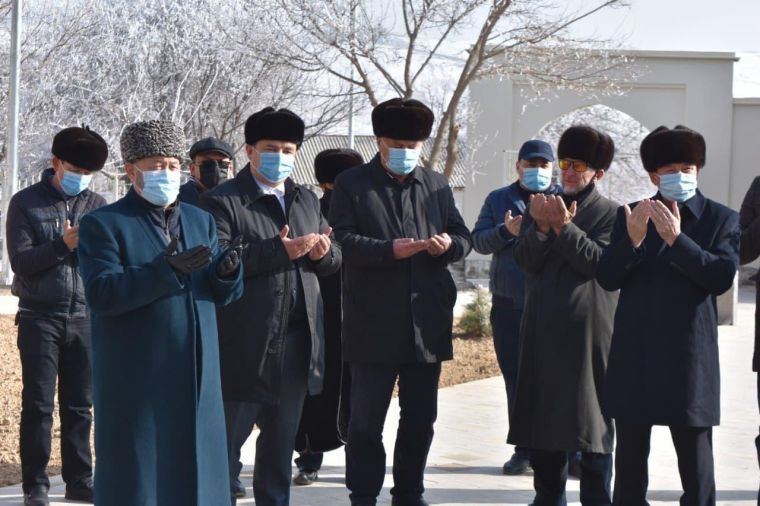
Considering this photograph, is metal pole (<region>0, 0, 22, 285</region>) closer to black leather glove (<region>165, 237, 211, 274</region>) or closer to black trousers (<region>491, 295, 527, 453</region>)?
black trousers (<region>491, 295, 527, 453</region>)

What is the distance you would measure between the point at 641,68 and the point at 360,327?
68.5 ft

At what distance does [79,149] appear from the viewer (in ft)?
20.3

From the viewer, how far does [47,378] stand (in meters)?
6.23

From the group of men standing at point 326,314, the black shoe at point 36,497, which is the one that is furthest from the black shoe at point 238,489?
the black shoe at point 36,497

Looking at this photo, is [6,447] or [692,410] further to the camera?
[6,447]

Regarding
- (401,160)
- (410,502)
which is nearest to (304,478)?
(410,502)

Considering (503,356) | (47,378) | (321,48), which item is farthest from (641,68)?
(47,378)

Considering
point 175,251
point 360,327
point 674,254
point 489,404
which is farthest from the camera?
point 489,404

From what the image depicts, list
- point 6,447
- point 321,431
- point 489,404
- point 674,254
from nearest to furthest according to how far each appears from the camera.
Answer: point 674,254 < point 321,431 < point 6,447 < point 489,404

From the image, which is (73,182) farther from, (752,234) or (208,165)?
(752,234)

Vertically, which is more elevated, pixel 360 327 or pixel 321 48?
pixel 321 48

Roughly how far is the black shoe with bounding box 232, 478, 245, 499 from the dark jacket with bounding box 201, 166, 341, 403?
0.78 metres

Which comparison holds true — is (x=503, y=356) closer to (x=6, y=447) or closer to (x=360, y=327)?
(x=360, y=327)

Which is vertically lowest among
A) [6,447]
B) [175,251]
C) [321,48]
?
[6,447]
